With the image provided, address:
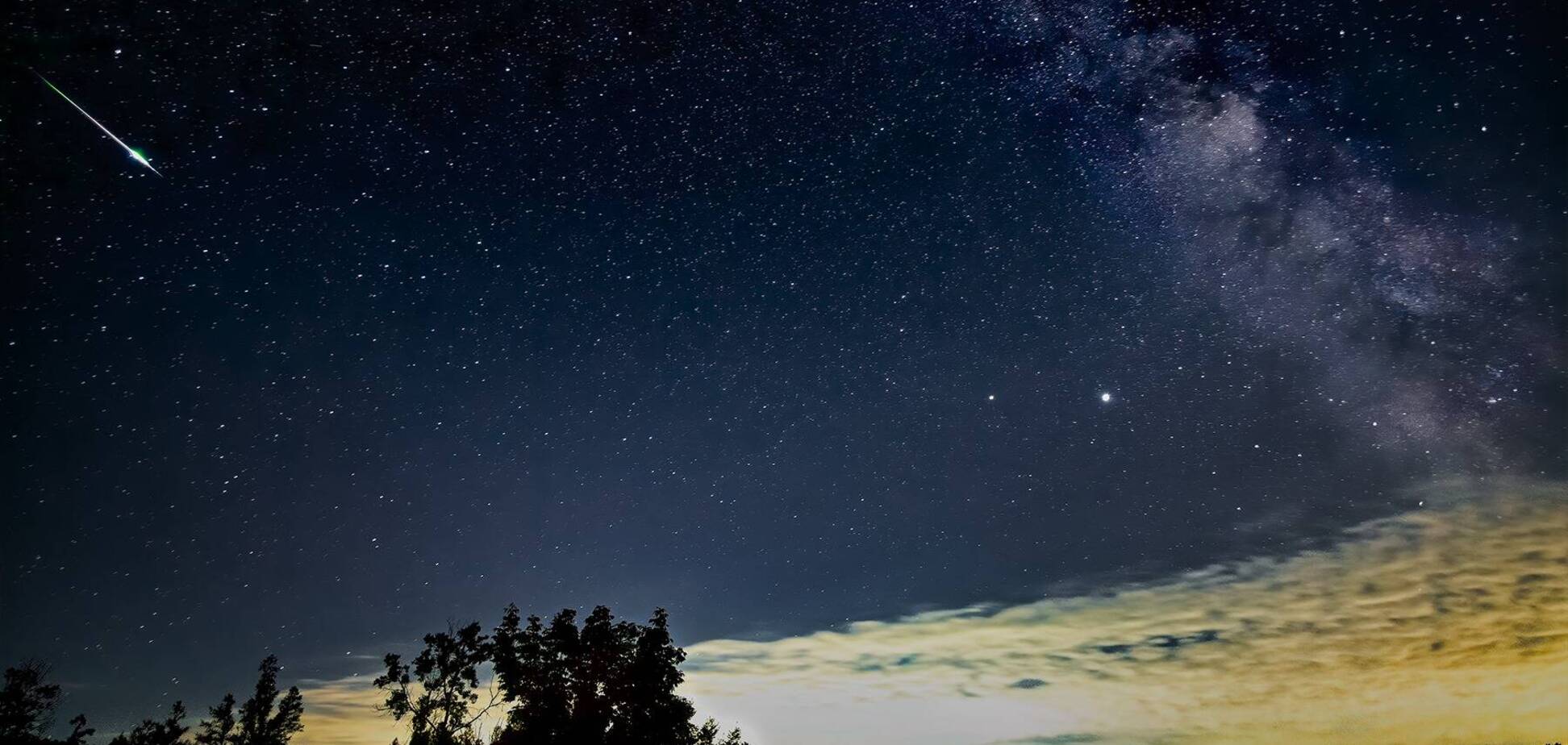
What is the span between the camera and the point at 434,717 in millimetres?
30766

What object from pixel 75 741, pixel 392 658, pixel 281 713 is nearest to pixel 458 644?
pixel 392 658

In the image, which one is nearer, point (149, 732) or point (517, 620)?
point (517, 620)

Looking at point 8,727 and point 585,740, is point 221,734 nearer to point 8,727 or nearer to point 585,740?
point 8,727

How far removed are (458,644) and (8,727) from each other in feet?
65.6

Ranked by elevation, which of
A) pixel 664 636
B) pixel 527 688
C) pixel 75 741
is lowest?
pixel 75 741

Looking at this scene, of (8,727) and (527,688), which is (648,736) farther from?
(8,727)

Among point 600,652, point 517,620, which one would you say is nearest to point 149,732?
point 517,620

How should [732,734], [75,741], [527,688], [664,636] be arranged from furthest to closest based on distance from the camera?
1. [75,741]
2. [732,734]
3. [527,688]
4. [664,636]

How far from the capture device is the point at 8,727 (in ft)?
103

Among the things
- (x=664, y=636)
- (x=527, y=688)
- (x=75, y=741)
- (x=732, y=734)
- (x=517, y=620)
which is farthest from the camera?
(x=75, y=741)

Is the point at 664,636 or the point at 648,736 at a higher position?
the point at 664,636

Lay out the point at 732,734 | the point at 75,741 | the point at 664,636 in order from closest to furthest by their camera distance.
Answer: the point at 664,636
the point at 732,734
the point at 75,741

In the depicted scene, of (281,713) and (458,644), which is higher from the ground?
(458,644)

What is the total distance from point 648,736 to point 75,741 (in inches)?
1173
